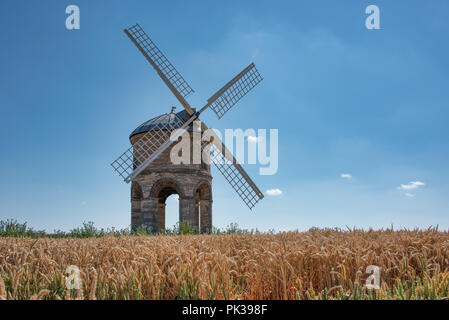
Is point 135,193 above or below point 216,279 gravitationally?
above

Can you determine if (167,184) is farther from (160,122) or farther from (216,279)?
(216,279)

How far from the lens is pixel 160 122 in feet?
69.6

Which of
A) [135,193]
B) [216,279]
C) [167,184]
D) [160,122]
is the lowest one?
[216,279]

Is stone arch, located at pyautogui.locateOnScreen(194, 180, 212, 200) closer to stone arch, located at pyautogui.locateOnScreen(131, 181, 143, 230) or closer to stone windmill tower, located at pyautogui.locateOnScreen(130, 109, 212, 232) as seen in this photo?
stone windmill tower, located at pyautogui.locateOnScreen(130, 109, 212, 232)

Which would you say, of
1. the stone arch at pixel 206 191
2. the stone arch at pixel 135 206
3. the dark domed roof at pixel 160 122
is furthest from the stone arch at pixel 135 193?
the stone arch at pixel 206 191

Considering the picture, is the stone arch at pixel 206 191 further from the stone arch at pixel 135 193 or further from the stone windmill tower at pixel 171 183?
the stone arch at pixel 135 193

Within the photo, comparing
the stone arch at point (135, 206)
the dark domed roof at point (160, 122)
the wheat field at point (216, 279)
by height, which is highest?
the dark domed roof at point (160, 122)

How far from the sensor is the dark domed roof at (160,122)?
20906mm

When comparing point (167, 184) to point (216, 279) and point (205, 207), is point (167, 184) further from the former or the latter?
point (216, 279)

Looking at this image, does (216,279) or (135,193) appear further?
(135,193)

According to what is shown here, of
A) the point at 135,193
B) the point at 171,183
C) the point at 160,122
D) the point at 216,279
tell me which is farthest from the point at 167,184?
the point at 216,279

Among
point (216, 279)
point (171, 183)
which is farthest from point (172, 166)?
point (216, 279)
